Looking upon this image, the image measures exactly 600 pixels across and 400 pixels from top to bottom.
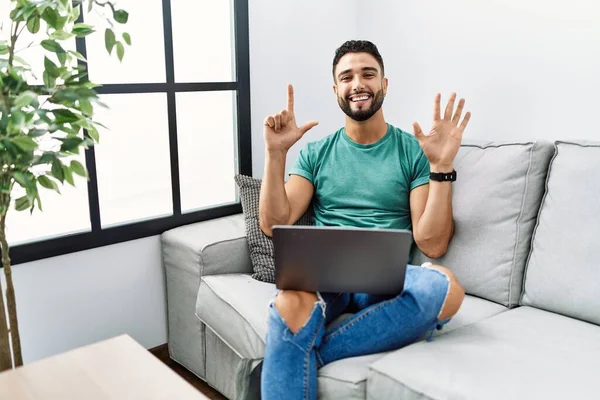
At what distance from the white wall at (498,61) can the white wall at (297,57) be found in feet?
0.60

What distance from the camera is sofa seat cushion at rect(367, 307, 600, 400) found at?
1.21m

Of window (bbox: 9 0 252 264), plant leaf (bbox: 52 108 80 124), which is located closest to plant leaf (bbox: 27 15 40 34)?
plant leaf (bbox: 52 108 80 124)

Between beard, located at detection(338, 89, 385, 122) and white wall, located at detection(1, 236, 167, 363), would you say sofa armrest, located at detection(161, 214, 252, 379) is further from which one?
beard, located at detection(338, 89, 385, 122)

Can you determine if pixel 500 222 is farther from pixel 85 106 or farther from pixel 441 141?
pixel 85 106

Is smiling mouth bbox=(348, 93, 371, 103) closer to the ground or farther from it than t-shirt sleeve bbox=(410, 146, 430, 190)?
farther from it

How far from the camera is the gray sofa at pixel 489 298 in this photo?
4.22 feet

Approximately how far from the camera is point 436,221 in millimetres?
1715

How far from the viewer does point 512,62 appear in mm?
2066

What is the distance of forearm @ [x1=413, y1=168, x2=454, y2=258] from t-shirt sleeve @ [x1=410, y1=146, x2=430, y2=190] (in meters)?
0.09

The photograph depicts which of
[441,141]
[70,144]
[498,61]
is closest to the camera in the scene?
[70,144]

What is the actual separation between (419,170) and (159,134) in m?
1.02

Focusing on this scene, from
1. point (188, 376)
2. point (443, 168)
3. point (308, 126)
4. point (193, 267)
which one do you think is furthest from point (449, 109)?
point (188, 376)

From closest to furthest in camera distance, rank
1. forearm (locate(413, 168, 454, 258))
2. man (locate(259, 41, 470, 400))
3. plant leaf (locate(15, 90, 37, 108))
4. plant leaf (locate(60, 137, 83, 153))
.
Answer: plant leaf (locate(15, 90, 37, 108)) < plant leaf (locate(60, 137, 83, 153)) < man (locate(259, 41, 470, 400)) < forearm (locate(413, 168, 454, 258))

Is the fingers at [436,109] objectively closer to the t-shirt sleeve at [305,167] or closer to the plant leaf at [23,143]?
the t-shirt sleeve at [305,167]
